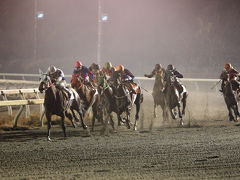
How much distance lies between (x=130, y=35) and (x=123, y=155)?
51.9 m

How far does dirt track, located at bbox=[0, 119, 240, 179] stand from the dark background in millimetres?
27647

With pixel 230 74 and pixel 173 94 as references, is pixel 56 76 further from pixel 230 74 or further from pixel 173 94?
pixel 230 74

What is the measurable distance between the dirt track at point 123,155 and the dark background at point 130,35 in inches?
1088

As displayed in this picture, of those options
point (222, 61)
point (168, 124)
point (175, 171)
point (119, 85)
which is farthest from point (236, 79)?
point (222, 61)

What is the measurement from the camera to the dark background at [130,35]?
4688cm

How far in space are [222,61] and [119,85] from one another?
32492 mm

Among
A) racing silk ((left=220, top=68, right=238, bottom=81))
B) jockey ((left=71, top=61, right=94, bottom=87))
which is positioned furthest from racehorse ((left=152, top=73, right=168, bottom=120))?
jockey ((left=71, top=61, right=94, bottom=87))

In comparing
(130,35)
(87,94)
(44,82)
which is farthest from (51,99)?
(130,35)

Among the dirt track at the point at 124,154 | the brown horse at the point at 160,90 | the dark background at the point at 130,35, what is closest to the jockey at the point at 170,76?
the brown horse at the point at 160,90

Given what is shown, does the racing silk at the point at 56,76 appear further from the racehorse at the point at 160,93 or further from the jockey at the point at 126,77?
the racehorse at the point at 160,93

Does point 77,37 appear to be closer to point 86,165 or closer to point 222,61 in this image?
point 222,61

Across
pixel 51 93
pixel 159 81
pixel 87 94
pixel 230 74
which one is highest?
pixel 230 74

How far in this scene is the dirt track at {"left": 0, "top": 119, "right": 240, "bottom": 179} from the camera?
595 cm

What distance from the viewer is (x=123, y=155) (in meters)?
7.41
